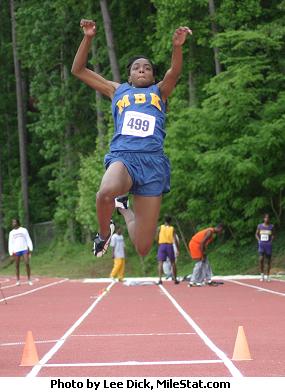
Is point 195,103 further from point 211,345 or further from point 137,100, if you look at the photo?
point 137,100

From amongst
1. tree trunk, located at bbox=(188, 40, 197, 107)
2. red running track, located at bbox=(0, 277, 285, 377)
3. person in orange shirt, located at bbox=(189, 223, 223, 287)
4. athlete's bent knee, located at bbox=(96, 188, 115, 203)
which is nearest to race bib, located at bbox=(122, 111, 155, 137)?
athlete's bent knee, located at bbox=(96, 188, 115, 203)

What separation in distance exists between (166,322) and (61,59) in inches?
1183

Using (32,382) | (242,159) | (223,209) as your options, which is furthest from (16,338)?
(223,209)

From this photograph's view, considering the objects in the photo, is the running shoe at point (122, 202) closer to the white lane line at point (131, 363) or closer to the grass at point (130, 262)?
the white lane line at point (131, 363)

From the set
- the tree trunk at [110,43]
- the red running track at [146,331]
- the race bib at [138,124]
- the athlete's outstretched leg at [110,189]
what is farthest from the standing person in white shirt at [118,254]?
the athlete's outstretched leg at [110,189]

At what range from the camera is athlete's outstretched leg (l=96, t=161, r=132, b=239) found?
245 inches

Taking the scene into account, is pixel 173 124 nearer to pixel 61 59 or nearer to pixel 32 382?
pixel 61 59

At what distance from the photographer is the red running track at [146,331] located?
266 inches

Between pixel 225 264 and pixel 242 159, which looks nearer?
pixel 242 159

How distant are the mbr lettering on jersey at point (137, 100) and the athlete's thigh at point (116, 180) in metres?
0.58

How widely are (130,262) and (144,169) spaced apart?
26741mm

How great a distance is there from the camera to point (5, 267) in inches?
1625

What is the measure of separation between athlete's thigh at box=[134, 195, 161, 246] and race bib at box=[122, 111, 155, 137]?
54 cm

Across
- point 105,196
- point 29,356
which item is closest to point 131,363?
point 29,356
